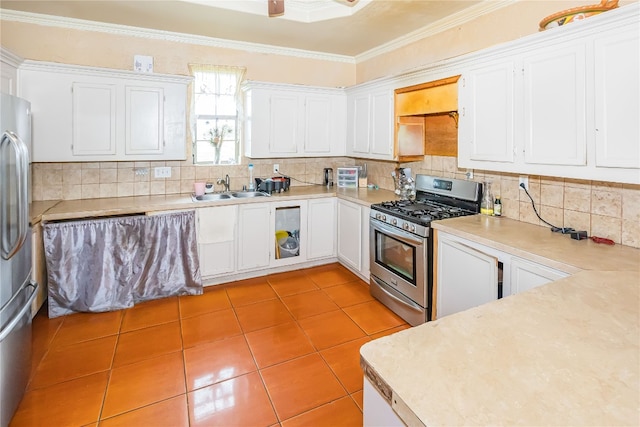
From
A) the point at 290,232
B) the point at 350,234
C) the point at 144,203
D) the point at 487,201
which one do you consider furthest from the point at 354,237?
the point at 144,203

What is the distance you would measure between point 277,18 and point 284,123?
114 cm

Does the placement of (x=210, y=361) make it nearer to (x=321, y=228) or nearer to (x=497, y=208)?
(x=321, y=228)

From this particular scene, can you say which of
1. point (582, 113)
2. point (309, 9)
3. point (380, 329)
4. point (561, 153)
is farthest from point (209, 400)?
point (309, 9)

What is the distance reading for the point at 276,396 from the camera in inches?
82.6

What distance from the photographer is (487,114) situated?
2.63 meters

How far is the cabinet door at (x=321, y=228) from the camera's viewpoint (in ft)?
13.4

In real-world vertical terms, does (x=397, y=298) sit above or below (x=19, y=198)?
below

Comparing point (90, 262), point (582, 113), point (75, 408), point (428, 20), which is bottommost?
point (75, 408)

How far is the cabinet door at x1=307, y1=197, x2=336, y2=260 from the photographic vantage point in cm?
408

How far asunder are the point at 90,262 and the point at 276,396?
2.14m

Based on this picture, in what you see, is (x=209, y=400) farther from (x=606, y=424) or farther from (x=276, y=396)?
(x=606, y=424)

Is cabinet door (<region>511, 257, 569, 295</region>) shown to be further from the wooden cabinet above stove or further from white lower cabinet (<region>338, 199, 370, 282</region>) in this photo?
white lower cabinet (<region>338, 199, 370, 282</region>)

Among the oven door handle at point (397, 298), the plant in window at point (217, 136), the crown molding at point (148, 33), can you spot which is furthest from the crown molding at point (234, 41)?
the oven door handle at point (397, 298)

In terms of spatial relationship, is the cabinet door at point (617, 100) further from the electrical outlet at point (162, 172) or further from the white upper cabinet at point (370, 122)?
Result: the electrical outlet at point (162, 172)
